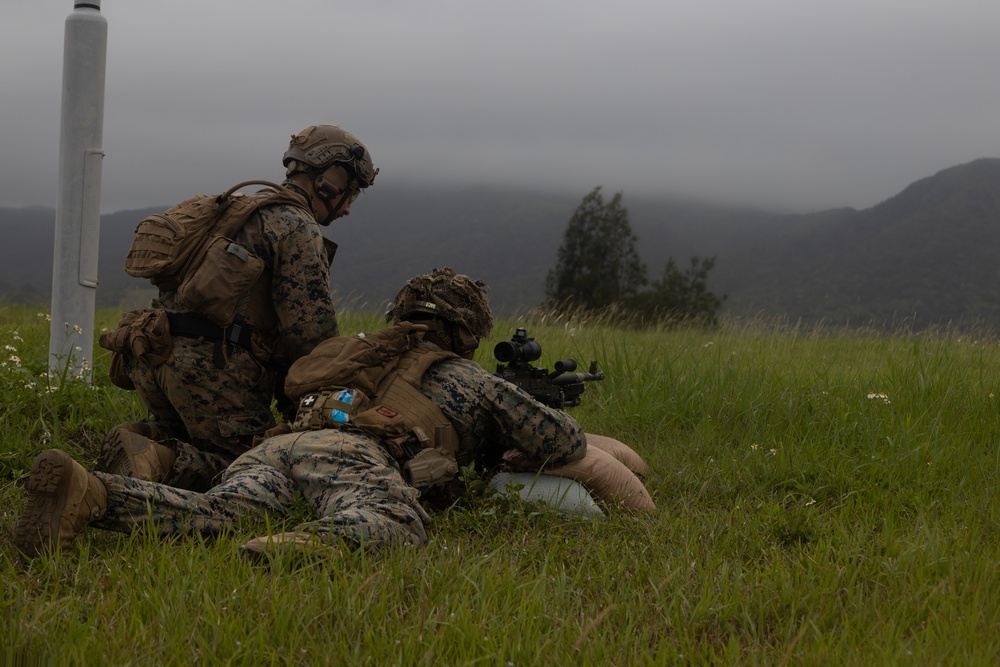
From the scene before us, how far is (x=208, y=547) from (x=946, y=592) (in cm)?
286

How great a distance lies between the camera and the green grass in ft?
9.19

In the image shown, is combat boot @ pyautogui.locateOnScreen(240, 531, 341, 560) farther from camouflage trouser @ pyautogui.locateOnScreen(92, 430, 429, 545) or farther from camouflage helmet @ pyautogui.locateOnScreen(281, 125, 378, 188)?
camouflage helmet @ pyautogui.locateOnScreen(281, 125, 378, 188)

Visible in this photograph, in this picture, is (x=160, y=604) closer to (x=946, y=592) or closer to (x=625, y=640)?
Result: (x=625, y=640)

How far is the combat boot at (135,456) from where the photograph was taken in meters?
4.57

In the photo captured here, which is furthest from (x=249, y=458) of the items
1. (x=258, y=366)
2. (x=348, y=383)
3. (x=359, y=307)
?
(x=359, y=307)

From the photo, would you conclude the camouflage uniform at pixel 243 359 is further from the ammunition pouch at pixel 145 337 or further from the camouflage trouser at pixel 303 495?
the camouflage trouser at pixel 303 495

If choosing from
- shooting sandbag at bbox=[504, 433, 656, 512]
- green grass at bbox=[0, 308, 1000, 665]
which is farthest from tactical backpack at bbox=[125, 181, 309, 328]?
shooting sandbag at bbox=[504, 433, 656, 512]

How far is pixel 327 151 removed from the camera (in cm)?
514

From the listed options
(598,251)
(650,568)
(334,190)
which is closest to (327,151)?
(334,190)

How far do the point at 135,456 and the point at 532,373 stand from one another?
6.81 feet

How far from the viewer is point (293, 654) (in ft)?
8.73

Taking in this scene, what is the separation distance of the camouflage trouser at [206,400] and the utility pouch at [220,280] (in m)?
0.24

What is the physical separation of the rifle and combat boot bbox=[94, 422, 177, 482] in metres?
1.78

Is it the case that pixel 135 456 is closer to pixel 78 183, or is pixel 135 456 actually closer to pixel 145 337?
pixel 145 337
